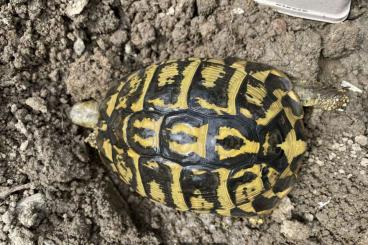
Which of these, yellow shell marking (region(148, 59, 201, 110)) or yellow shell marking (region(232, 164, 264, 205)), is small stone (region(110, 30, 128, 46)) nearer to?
yellow shell marking (region(148, 59, 201, 110))

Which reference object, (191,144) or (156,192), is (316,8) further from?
(156,192)

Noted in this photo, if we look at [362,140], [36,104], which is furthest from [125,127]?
[362,140]

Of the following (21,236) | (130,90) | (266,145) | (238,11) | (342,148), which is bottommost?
(21,236)

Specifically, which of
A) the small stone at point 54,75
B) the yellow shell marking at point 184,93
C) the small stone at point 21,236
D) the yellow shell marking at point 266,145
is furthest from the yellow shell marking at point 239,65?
the small stone at point 21,236

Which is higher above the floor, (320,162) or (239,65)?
(239,65)

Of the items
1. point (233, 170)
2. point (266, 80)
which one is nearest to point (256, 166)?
point (233, 170)
